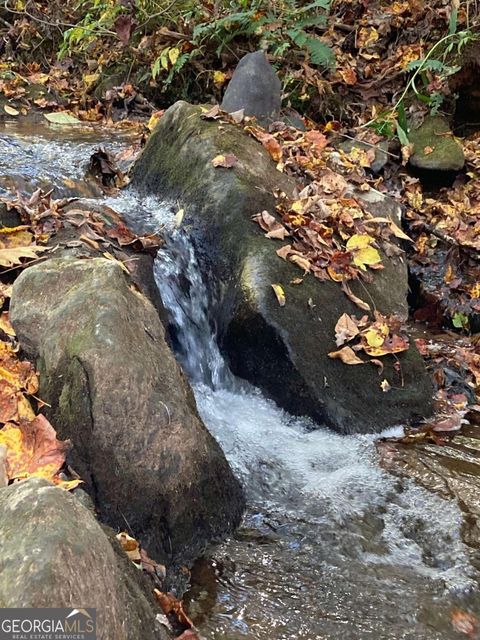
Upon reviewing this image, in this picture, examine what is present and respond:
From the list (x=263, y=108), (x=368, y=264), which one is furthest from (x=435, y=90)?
(x=368, y=264)

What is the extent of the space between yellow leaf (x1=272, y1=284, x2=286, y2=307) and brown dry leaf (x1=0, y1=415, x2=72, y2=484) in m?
1.83

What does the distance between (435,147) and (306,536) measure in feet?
16.3

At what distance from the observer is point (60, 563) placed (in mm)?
1601

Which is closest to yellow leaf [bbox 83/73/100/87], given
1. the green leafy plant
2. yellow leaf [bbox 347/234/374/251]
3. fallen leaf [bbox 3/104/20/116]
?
fallen leaf [bbox 3/104/20/116]

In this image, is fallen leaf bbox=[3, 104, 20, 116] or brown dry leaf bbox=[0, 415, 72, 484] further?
fallen leaf bbox=[3, 104, 20, 116]

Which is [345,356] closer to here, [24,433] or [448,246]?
[24,433]

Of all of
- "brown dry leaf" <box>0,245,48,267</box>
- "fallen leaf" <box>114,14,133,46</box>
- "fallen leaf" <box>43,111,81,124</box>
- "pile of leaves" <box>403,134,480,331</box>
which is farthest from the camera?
"fallen leaf" <box>114,14,133,46</box>

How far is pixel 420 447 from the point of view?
12.4ft

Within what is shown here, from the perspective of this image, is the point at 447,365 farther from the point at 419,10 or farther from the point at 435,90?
the point at 419,10

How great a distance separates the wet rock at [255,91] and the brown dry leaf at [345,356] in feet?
11.0

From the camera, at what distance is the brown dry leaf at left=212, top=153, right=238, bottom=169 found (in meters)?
4.69

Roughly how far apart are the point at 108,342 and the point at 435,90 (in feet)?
18.9

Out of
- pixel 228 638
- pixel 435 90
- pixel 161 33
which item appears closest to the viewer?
pixel 228 638

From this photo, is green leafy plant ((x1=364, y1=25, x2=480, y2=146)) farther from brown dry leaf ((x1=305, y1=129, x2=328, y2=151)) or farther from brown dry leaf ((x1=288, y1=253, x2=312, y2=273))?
brown dry leaf ((x1=288, y1=253, x2=312, y2=273))
